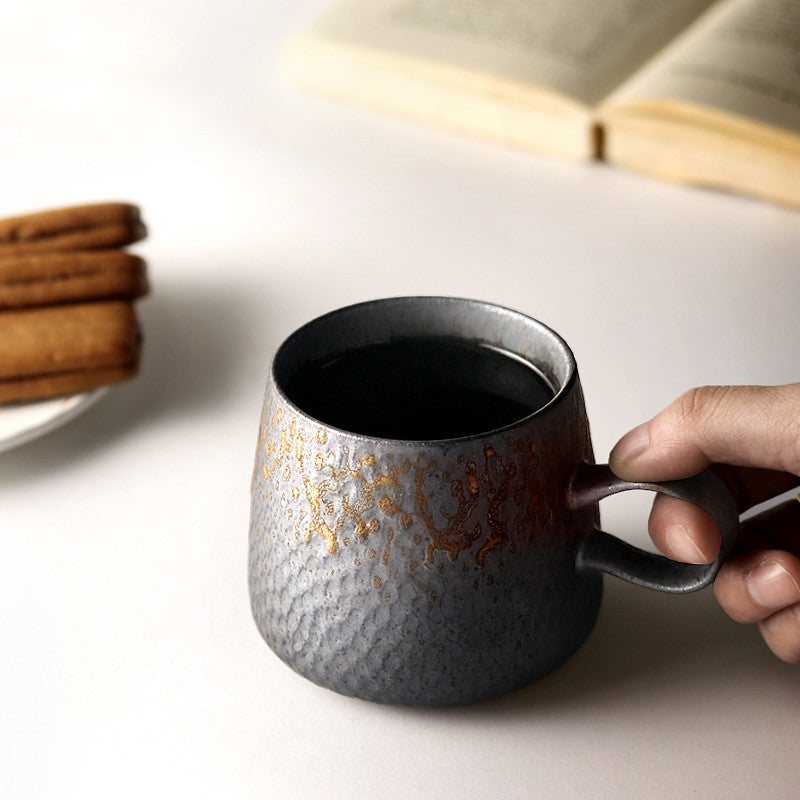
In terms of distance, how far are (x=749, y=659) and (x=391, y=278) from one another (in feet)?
1.38

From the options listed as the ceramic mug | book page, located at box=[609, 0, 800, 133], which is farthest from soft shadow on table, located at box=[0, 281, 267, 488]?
book page, located at box=[609, 0, 800, 133]

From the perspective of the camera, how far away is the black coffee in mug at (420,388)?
1.49 feet

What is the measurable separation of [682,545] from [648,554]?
0.03m

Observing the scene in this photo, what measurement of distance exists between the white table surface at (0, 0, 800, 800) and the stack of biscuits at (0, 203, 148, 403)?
45 mm

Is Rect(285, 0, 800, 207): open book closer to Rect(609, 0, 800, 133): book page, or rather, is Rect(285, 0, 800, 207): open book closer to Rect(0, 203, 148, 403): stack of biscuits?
Rect(609, 0, 800, 133): book page

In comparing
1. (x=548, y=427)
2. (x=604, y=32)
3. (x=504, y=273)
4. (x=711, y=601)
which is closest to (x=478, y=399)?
(x=548, y=427)

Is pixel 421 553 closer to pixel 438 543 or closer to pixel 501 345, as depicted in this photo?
pixel 438 543

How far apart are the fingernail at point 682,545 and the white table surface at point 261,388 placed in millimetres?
52

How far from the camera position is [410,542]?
415 mm

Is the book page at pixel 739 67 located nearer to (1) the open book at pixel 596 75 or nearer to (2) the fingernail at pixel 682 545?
(1) the open book at pixel 596 75

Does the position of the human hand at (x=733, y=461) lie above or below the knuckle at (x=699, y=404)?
below

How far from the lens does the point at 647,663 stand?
0.51m

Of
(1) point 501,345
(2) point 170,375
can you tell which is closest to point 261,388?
(2) point 170,375

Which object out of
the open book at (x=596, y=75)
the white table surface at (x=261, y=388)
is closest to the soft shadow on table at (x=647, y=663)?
the white table surface at (x=261, y=388)
